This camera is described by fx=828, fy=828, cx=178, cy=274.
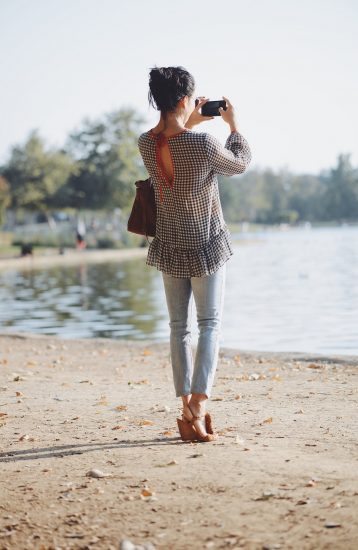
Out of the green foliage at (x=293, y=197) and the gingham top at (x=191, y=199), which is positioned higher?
the green foliage at (x=293, y=197)

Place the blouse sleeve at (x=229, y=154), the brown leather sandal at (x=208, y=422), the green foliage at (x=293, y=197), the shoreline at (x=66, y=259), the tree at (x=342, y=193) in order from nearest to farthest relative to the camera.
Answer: the blouse sleeve at (x=229, y=154) < the brown leather sandal at (x=208, y=422) < the shoreline at (x=66, y=259) < the green foliage at (x=293, y=197) < the tree at (x=342, y=193)

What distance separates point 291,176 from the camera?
159m

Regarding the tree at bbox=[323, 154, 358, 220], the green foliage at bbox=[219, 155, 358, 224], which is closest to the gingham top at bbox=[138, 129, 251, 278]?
the green foliage at bbox=[219, 155, 358, 224]

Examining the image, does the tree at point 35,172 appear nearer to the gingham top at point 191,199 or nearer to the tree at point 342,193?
the gingham top at point 191,199

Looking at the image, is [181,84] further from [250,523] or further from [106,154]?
[106,154]

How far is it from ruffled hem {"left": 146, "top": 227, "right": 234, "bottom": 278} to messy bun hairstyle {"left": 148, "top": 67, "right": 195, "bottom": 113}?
731 millimetres

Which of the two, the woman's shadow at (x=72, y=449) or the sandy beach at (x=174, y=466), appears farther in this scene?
the woman's shadow at (x=72, y=449)

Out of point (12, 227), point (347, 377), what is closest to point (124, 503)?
point (347, 377)

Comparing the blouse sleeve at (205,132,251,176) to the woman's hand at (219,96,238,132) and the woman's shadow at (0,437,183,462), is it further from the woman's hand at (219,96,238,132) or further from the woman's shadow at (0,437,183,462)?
the woman's shadow at (0,437,183,462)

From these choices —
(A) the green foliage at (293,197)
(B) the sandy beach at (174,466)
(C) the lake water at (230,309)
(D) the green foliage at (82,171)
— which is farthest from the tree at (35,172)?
(A) the green foliage at (293,197)

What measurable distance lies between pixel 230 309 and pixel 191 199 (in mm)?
11691

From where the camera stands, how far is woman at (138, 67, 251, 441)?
14.1ft

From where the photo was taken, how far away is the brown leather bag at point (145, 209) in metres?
4.54

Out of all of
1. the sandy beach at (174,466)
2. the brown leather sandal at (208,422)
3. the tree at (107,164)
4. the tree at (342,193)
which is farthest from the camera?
the tree at (342,193)
